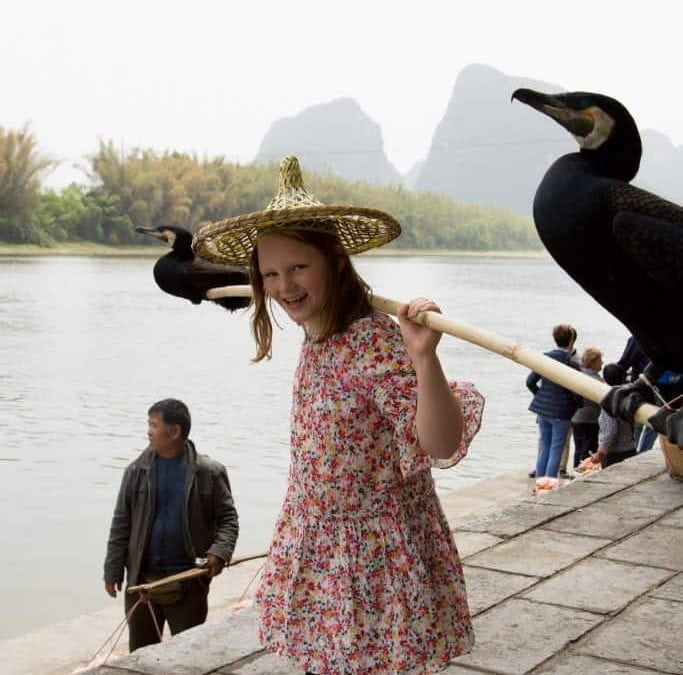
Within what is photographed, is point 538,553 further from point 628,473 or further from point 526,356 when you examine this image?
point 526,356

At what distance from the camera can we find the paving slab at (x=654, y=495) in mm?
4758

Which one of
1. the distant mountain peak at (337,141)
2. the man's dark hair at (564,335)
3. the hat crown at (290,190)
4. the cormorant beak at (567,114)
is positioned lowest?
the man's dark hair at (564,335)

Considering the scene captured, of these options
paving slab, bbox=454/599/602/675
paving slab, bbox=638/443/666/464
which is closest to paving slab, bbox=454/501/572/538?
paving slab, bbox=454/599/602/675

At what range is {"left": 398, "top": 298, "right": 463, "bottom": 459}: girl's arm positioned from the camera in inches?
67.2

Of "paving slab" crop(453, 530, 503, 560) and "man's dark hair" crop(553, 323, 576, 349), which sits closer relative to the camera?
"paving slab" crop(453, 530, 503, 560)

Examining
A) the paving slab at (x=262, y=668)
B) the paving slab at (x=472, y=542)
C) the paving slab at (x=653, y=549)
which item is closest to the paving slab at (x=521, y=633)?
the paving slab at (x=262, y=668)

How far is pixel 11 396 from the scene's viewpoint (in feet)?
68.9

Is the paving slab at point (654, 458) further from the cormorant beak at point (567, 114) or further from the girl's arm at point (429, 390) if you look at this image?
the cormorant beak at point (567, 114)

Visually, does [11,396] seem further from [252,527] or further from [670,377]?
[670,377]

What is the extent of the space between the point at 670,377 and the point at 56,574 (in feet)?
29.4

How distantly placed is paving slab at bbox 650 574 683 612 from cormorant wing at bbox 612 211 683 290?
2.15 m

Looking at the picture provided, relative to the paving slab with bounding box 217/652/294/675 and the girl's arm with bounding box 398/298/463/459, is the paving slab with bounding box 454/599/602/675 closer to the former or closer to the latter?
the paving slab with bounding box 217/652/294/675

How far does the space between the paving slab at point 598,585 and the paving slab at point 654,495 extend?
3.18ft

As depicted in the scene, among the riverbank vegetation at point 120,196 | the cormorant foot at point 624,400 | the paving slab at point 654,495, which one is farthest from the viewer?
the riverbank vegetation at point 120,196
